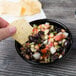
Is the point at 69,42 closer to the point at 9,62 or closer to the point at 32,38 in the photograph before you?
the point at 32,38

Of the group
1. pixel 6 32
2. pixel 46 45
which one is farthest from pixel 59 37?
pixel 6 32

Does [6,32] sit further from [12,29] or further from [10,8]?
[10,8]

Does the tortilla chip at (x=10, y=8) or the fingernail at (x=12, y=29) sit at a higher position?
the tortilla chip at (x=10, y=8)

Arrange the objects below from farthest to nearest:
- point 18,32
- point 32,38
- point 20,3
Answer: point 20,3 < point 32,38 < point 18,32

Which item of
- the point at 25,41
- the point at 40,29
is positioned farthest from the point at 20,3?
the point at 25,41

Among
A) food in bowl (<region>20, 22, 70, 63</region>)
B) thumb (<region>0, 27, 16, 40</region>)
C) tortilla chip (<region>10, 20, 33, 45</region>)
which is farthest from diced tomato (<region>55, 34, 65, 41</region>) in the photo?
thumb (<region>0, 27, 16, 40</region>)

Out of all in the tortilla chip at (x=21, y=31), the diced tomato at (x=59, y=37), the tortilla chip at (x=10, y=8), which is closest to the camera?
the tortilla chip at (x=21, y=31)

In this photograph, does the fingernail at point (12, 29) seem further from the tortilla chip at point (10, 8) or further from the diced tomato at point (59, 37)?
the tortilla chip at point (10, 8)

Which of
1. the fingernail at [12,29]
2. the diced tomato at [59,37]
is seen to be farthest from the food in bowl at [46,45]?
the fingernail at [12,29]
